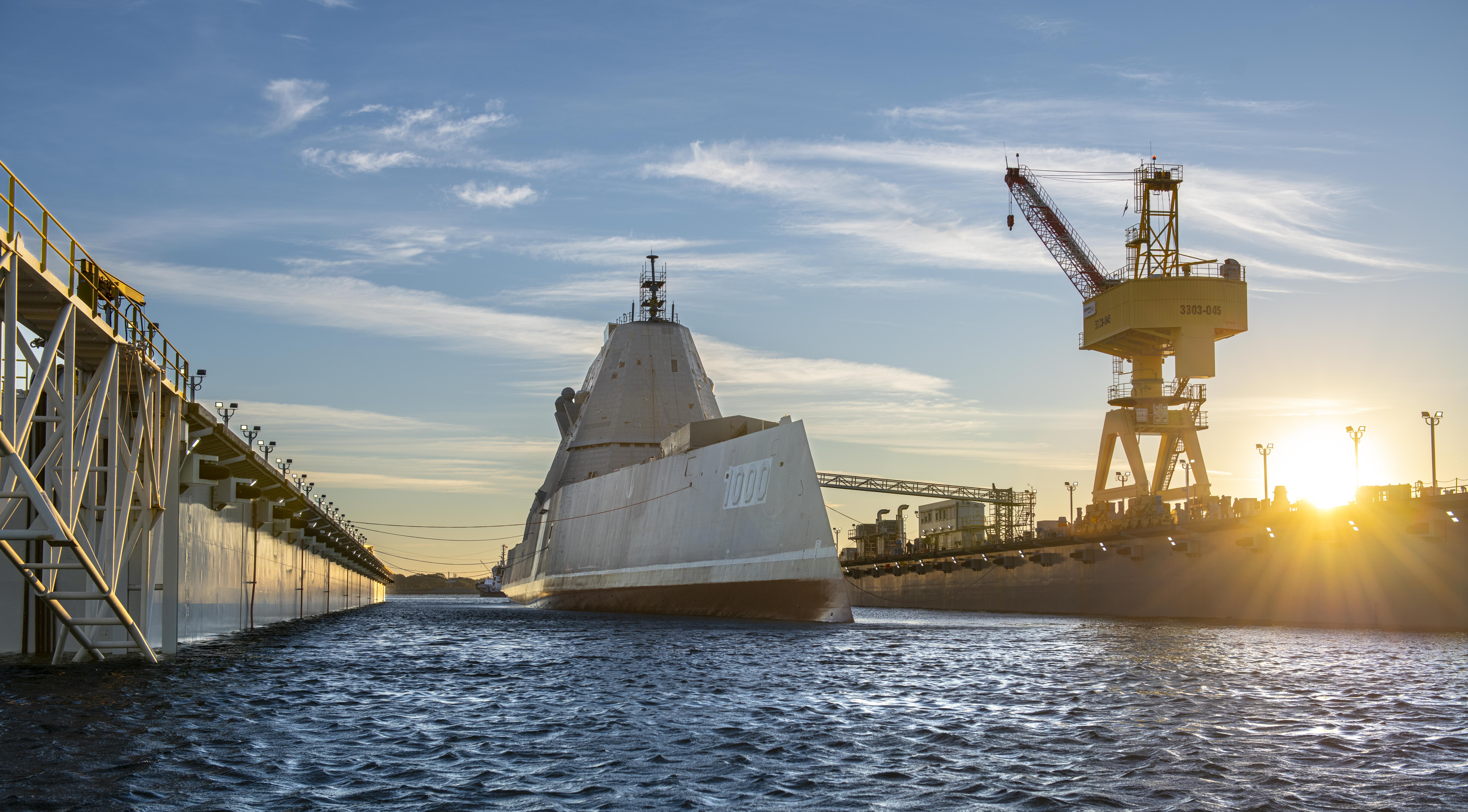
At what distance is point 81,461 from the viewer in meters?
16.6

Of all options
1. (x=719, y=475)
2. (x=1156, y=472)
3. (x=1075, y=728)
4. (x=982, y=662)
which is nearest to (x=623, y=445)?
(x=719, y=475)

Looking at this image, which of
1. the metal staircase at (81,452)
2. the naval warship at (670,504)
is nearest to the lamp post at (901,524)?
the naval warship at (670,504)

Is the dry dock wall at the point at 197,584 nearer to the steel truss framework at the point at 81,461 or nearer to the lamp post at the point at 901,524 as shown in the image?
the steel truss framework at the point at 81,461

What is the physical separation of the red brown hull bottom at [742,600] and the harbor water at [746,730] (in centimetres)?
755

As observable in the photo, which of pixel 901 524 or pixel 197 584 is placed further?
pixel 901 524

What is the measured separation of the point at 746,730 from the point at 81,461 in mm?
10976

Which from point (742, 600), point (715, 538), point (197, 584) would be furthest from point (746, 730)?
point (715, 538)

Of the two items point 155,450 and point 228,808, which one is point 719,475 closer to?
point 155,450

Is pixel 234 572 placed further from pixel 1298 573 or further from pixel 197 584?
pixel 1298 573

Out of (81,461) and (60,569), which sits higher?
(81,461)

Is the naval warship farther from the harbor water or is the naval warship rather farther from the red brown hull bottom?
the harbor water

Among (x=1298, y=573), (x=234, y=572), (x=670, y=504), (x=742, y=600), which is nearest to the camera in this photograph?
(x=234, y=572)

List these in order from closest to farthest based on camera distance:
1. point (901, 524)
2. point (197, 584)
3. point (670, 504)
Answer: point (197, 584) < point (670, 504) < point (901, 524)

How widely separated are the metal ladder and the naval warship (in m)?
19.5
